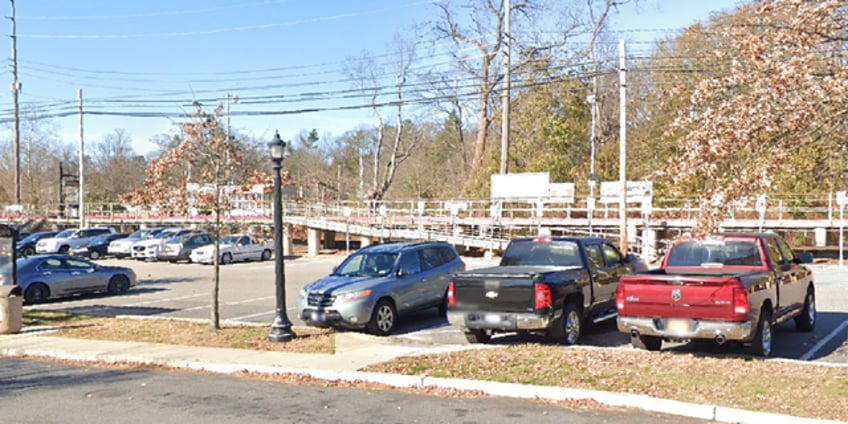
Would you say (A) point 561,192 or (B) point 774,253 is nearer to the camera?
(B) point 774,253

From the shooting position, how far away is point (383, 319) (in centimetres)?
1427

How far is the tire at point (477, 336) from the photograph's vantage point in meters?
12.8

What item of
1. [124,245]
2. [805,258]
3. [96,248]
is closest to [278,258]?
[805,258]

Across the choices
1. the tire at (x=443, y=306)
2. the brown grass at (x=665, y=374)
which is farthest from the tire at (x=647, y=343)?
the tire at (x=443, y=306)

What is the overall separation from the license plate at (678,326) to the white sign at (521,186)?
86.8 ft

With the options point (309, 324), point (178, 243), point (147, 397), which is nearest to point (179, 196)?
point (309, 324)

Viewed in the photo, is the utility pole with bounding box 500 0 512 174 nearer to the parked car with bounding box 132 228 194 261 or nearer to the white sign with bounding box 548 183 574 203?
the white sign with bounding box 548 183 574 203

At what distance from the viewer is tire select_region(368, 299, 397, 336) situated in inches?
552

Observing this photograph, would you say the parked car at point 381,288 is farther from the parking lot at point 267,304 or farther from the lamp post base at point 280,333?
the lamp post base at point 280,333

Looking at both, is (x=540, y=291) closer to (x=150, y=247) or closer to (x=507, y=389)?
(x=507, y=389)

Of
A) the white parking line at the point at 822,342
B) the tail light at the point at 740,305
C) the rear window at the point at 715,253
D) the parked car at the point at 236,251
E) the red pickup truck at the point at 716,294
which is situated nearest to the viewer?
the tail light at the point at 740,305

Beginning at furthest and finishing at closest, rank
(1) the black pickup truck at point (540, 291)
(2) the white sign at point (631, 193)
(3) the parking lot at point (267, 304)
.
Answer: (2) the white sign at point (631, 193) < (3) the parking lot at point (267, 304) < (1) the black pickup truck at point (540, 291)

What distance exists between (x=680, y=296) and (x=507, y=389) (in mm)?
2746

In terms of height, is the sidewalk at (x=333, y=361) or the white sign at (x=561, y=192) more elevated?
the white sign at (x=561, y=192)
